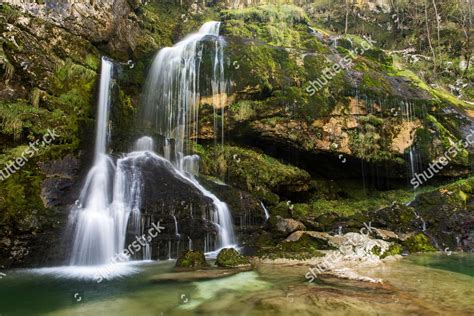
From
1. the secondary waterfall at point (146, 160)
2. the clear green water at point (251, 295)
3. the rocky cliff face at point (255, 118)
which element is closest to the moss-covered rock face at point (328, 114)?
the rocky cliff face at point (255, 118)

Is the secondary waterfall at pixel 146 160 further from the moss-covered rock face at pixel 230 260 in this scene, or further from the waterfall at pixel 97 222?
the moss-covered rock face at pixel 230 260

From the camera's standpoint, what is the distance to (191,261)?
877 centimetres

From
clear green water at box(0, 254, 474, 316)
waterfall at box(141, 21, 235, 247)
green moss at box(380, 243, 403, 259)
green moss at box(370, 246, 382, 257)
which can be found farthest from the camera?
waterfall at box(141, 21, 235, 247)

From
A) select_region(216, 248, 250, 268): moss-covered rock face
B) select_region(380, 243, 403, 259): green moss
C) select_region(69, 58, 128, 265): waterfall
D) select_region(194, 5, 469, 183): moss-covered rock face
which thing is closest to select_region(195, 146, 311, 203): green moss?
select_region(194, 5, 469, 183): moss-covered rock face

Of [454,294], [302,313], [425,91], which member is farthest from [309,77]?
[302,313]

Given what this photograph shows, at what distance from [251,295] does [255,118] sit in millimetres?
10645

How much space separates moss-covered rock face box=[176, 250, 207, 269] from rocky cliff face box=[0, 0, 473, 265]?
6.65ft

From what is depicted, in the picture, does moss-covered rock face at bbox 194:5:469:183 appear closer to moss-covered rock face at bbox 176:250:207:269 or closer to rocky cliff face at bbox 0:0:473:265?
rocky cliff face at bbox 0:0:473:265

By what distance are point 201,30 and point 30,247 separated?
56.7 ft

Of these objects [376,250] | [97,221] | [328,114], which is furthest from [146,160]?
[328,114]

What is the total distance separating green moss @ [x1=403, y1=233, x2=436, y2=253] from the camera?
1187 centimetres

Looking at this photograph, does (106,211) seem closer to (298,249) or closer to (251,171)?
(298,249)

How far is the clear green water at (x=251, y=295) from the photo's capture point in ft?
17.9

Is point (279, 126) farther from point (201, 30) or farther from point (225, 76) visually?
point (201, 30)
